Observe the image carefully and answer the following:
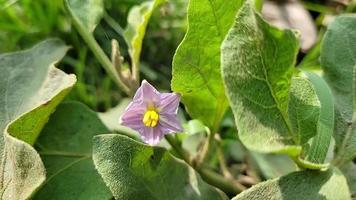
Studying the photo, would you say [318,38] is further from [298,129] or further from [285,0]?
[298,129]

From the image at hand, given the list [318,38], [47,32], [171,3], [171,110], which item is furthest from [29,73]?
[318,38]

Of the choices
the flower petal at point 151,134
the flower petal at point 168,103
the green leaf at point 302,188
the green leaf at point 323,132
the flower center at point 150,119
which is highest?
the flower petal at point 168,103

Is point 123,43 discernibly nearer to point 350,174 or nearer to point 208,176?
point 208,176

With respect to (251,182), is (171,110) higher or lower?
higher

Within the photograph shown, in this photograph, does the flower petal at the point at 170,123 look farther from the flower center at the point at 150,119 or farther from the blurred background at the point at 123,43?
the blurred background at the point at 123,43

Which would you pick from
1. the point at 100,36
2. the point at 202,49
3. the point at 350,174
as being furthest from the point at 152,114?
the point at 100,36

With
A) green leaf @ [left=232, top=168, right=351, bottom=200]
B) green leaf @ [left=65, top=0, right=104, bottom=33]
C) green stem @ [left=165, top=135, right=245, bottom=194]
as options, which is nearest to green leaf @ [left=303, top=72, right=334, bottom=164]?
green leaf @ [left=232, top=168, right=351, bottom=200]

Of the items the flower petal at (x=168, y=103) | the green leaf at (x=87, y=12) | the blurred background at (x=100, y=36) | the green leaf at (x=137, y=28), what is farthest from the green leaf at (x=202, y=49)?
the blurred background at (x=100, y=36)
